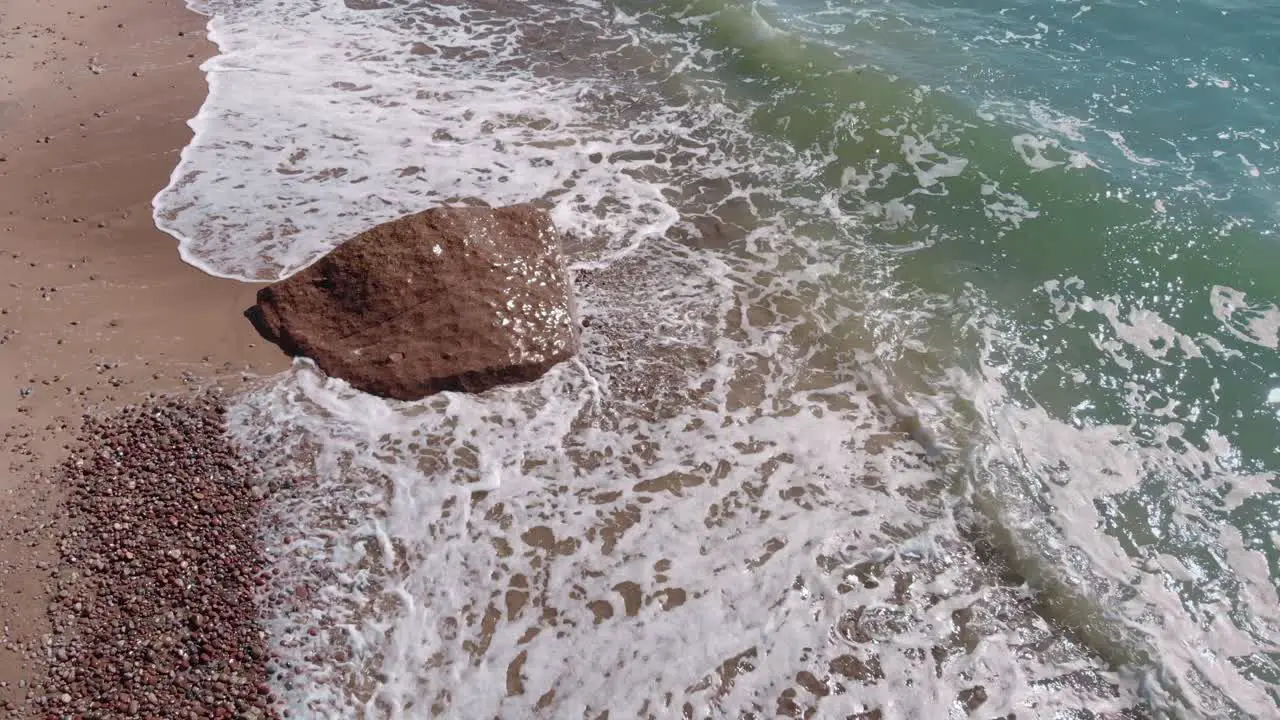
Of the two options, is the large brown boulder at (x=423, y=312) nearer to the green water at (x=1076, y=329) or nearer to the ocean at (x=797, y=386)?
the ocean at (x=797, y=386)

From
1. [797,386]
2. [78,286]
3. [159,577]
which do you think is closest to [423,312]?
[159,577]

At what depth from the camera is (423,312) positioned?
609 centimetres

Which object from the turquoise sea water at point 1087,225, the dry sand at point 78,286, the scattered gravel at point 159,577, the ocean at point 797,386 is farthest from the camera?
the turquoise sea water at point 1087,225

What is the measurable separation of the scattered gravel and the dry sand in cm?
18

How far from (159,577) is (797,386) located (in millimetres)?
4797

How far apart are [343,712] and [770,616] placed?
2611 mm

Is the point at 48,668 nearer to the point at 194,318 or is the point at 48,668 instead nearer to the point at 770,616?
the point at 194,318

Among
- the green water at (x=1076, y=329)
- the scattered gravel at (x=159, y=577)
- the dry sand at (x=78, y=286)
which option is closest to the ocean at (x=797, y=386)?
the green water at (x=1076, y=329)

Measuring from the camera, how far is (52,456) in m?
5.04

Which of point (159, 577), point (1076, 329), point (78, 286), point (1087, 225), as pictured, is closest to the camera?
point (159, 577)

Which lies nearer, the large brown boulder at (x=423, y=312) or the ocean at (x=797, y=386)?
the ocean at (x=797, y=386)

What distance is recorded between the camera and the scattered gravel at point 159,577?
4.06 meters

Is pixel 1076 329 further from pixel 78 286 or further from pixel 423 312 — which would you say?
pixel 78 286

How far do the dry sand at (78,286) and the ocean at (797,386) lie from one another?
46 centimetres
